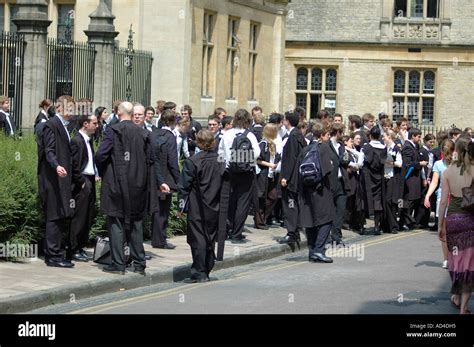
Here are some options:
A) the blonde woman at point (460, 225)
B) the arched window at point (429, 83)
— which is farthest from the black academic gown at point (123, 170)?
the arched window at point (429, 83)

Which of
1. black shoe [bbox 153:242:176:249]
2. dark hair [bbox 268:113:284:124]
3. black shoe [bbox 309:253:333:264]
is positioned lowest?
black shoe [bbox 309:253:333:264]

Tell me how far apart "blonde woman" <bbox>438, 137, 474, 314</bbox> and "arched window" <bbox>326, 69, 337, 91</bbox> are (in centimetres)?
3280

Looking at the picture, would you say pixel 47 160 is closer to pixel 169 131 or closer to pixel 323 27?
pixel 169 131

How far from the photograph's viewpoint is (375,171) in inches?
818

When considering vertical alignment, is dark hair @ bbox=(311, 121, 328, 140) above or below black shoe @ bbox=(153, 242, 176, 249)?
above

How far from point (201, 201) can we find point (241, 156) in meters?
3.37

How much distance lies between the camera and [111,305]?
1192 cm

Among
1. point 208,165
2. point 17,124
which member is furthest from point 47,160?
point 17,124

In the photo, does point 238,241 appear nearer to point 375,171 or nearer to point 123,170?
point 123,170

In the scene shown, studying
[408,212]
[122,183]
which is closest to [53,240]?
[122,183]

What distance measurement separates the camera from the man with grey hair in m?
13.6

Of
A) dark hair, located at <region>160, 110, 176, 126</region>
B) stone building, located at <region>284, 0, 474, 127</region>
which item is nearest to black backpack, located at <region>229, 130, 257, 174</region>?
dark hair, located at <region>160, 110, 176, 126</region>

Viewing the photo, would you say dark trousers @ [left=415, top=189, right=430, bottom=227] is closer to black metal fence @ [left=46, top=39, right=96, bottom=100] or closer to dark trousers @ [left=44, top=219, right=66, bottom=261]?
black metal fence @ [left=46, top=39, right=96, bottom=100]
